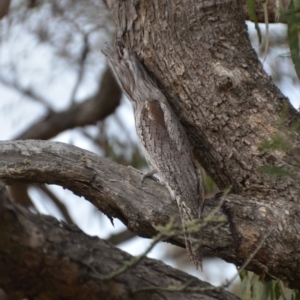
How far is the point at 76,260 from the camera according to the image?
7.34ft

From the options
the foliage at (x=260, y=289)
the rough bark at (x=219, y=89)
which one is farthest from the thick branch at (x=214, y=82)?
the foliage at (x=260, y=289)

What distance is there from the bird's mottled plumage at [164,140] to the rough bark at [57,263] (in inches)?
17.5

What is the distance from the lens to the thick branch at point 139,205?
281cm

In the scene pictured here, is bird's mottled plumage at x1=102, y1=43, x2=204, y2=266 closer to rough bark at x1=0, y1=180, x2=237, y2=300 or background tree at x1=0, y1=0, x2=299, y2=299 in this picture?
background tree at x1=0, y1=0, x2=299, y2=299

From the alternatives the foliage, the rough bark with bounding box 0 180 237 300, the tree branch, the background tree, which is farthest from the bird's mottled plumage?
the tree branch

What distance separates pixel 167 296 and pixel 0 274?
747 millimetres

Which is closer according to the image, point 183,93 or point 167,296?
point 167,296

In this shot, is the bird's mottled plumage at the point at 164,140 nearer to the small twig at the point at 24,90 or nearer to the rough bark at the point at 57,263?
the rough bark at the point at 57,263

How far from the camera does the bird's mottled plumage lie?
2947mm

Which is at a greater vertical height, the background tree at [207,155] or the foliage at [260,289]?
the background tree at [207,155]

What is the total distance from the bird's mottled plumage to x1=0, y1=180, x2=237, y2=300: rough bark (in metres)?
0.45

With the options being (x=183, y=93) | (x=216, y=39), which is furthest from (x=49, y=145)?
(x=216, y=39)

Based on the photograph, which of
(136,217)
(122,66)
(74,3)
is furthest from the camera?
(74,3)

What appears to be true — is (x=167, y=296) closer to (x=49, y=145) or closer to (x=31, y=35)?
(x=49, y=145)
